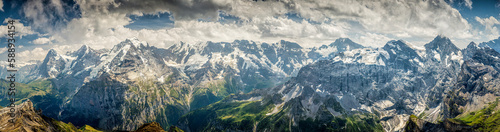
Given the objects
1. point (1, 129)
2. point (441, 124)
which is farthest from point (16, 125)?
point (441, 124)

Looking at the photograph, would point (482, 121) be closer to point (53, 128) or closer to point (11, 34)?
point (11, 34)

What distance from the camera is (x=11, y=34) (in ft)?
235

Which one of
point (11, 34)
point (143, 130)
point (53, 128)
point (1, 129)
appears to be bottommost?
point (53, 128)

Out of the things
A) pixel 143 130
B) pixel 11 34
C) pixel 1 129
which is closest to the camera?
pixel 11 34

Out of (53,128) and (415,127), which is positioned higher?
(415,127)

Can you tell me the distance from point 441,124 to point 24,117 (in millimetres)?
272430

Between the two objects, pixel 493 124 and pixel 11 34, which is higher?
pixel 11 34

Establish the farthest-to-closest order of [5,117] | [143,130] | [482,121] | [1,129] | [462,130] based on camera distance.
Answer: [482,121] < [462,130] < [5,117] < [1,129] < [143,130]

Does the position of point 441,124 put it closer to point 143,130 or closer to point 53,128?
point 143,130

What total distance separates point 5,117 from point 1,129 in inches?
464

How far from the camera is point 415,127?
6855 inches

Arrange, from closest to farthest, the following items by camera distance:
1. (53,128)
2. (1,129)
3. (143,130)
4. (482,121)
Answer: (143,130)
(1,129)
(53,128)
(482,121)

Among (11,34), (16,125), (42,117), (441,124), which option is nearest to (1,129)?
(16,125)

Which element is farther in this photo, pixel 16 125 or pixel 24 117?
pixel 24 117
